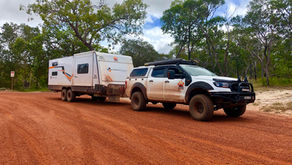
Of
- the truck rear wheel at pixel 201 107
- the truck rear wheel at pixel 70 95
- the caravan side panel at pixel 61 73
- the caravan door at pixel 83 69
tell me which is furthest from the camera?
the caravan side panel at pixel 61 73

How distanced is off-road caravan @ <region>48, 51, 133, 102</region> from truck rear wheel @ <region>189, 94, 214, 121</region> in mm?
5599

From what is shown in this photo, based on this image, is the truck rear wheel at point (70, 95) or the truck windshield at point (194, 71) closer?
the truck windshield at point (194, 71)

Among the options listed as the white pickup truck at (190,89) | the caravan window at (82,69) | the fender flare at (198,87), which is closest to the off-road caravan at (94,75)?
the caravan window at (82,69)

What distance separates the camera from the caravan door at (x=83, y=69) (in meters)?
12.7

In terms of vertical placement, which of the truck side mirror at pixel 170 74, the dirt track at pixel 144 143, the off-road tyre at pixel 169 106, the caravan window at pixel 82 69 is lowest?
the dirt track at pixel 144 143

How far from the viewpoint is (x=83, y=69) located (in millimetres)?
13156

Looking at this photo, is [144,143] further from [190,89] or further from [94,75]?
[94,75]

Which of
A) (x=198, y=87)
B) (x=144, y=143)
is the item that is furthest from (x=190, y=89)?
(x=144, y=143)

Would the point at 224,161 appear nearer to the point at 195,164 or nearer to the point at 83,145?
the point at 195,164

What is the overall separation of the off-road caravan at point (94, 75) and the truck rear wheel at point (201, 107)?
560cm

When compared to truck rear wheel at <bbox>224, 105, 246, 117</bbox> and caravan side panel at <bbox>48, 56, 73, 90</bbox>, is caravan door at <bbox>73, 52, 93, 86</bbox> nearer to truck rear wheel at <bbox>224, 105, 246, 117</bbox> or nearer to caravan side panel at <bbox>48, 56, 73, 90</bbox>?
caravan side panel at <bbox>48, 56, 73, 90</bbox>

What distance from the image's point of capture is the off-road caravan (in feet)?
39.7

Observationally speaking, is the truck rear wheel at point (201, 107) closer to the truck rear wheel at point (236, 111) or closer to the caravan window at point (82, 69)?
the truck rear wheel at point (236, 111)

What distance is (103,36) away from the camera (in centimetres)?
2670
